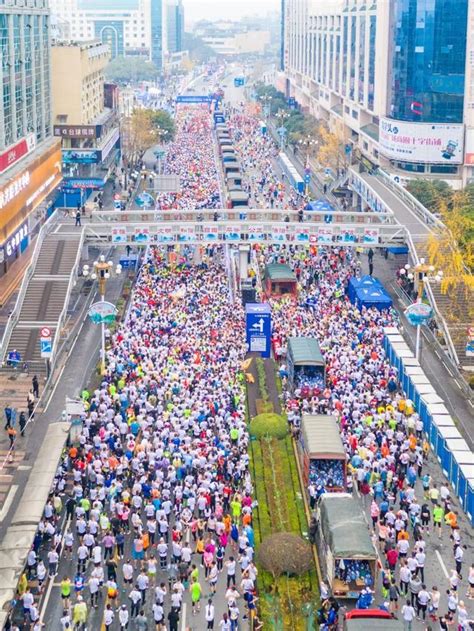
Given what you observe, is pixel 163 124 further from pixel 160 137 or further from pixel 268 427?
pixel 268 427

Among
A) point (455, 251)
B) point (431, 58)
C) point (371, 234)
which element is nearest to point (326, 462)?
point (455, 251)

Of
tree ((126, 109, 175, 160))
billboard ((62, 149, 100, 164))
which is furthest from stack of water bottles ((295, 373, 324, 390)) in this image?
tree ((126, 109, 175, 160))

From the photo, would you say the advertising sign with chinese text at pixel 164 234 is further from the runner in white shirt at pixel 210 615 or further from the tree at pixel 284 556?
the runner in white shirt at pixel 210 615

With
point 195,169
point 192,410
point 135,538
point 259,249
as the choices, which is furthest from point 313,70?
point 135,538

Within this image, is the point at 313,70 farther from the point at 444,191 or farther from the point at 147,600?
the point at 147,600

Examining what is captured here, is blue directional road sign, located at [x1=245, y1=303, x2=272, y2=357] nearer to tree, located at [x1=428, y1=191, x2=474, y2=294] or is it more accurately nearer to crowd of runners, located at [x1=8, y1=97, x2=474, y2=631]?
crowd of runners, located at [x1=8, y1=97, x2=474, y2=631]

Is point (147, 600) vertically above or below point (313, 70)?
below

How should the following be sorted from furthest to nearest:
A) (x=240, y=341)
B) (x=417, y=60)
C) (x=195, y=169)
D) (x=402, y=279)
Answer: (x=195, y=169)
(x=417, y=60)
(x=402, y=279)
(x=240, y=341)
